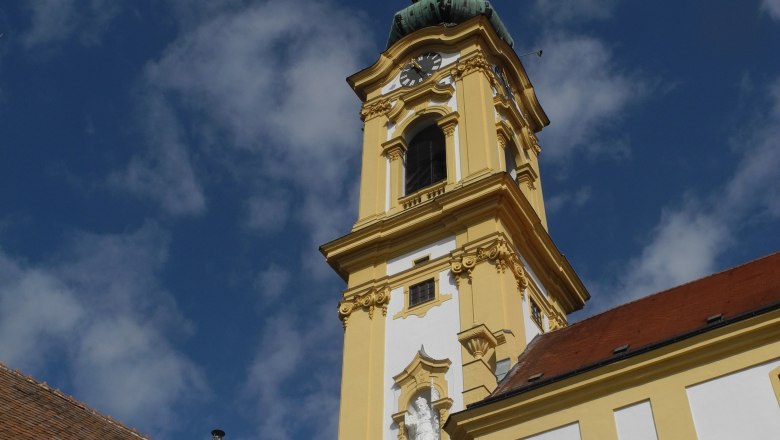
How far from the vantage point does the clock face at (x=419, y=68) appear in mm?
30641

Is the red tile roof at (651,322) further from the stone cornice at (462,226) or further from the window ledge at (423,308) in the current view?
the stone cornice at (462,226)

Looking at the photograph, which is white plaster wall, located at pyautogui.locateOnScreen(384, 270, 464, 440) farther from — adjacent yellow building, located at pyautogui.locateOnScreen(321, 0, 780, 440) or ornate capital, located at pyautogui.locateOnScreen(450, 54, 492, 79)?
ornate capital, located at pyautogui.locateOnScreen(450, 54, 492, 79)

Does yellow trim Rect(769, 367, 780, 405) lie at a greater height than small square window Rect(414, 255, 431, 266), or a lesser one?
lesser

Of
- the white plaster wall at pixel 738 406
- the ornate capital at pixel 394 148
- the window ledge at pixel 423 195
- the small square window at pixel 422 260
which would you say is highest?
the ornate capital at pixel 394 148

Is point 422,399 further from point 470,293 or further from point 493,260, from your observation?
point 493,260

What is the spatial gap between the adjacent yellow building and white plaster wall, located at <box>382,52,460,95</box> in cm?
4

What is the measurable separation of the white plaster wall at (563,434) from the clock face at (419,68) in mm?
15851

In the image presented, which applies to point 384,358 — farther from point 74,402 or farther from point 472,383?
point 74,402

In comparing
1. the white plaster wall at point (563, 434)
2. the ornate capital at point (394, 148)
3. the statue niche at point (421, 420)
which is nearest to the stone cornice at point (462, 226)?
the ornate capital at point (394, 148)

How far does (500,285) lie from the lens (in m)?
22.9

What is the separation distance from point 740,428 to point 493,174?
10.9 metres

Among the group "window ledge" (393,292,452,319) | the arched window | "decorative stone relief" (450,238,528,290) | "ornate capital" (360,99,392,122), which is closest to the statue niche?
"window ledge" (393,292,452,319)

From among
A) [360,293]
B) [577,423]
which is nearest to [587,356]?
[577,423]

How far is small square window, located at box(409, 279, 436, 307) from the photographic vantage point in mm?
24172
